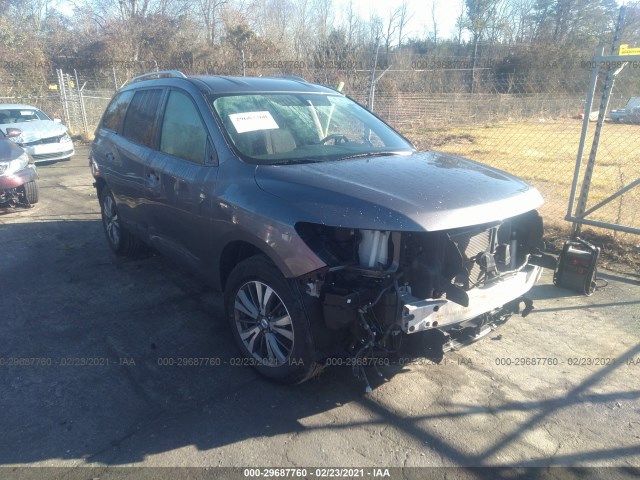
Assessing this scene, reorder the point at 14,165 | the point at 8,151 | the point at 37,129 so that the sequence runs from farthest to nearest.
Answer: the point at 37,129 → the point at 8,151 → the point at 14,165

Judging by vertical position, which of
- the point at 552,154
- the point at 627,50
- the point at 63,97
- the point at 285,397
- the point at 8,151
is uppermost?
the point at 627,50

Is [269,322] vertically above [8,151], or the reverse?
[8,151]

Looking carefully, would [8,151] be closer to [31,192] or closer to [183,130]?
[31,192]

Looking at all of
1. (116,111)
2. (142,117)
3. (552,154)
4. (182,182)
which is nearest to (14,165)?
(116,111)

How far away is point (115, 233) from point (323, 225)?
12.9 feet

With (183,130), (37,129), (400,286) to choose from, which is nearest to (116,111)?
Result: (183,130)

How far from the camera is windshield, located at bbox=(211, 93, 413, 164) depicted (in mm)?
3645

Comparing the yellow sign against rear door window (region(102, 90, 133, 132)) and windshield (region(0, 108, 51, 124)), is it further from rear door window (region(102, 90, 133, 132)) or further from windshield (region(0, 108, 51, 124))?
windshield (region(0, 108, 51, 124))

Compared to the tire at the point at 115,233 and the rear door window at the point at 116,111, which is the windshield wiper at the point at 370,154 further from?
the tire at the point at 115,233

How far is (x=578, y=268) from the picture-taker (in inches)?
195

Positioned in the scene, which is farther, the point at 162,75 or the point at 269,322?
the point at 162,75

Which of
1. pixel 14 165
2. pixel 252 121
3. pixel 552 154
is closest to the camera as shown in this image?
pixel 252 121

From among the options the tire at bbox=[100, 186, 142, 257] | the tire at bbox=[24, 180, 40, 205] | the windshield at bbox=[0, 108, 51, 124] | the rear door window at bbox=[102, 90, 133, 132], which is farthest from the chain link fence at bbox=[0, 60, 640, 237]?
the tire at bbox=[24, 180, 40, 205]

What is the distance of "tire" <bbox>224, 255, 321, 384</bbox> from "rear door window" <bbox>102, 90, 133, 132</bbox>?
9.48 feet
